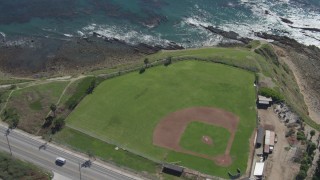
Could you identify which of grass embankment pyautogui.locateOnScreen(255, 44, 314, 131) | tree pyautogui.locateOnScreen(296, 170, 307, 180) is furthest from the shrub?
tree pyautogui.locateOnScreen(296, 170, 307, 180)

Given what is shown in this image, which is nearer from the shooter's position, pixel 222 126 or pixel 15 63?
pixel 222 126

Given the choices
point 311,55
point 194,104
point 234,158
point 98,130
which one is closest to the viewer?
point 234,158

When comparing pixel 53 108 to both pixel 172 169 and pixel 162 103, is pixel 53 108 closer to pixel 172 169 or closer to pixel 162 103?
pixel 162 103

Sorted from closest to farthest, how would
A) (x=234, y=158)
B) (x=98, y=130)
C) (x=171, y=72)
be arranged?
1. (x=234, y=158)
2. (x=98, y=130)
3. (x=171, y=72)

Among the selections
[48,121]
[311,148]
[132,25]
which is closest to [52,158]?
[48,121]

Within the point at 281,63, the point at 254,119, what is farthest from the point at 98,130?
the point at 281,63

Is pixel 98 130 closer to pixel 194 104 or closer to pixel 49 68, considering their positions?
pixel 194 104

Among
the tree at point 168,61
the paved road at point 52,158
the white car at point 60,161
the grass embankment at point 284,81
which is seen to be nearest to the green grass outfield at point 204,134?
the paved road at point 52,158

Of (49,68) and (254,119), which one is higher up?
(254,119)
